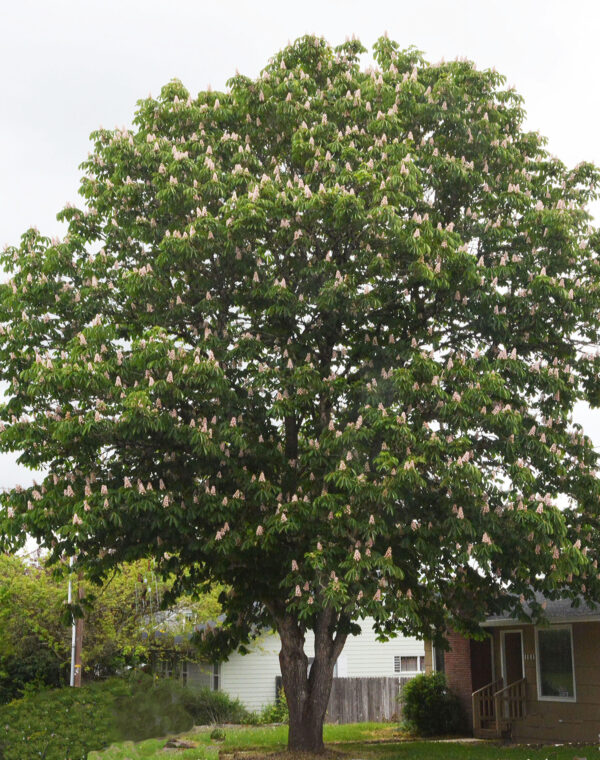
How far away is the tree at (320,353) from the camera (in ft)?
55.6

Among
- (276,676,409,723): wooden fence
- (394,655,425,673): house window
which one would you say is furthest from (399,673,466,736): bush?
(394,655,425,673): house window

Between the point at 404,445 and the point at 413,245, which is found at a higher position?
the point at 413,245

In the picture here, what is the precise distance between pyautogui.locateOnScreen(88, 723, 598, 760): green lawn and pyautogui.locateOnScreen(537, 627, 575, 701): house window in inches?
73.9

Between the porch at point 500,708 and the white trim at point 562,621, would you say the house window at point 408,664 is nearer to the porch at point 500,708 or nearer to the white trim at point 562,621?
the porch at point 500,708

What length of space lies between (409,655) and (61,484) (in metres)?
23.7

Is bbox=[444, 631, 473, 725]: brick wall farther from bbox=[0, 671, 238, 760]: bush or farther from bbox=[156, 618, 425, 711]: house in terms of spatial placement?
bbox=[0, 671, 238, 760]: bush

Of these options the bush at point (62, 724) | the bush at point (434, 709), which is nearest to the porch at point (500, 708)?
the bush at point (434, 709)

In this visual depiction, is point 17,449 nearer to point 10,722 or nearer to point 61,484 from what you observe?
point 61,484

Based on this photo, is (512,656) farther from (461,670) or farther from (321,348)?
(321,348)

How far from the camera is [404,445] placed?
54.6ft

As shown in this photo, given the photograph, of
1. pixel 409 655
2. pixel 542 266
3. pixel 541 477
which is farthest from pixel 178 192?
pixel 409 655

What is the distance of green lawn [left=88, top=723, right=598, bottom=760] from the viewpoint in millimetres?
20547

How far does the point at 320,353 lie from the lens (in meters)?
19.7

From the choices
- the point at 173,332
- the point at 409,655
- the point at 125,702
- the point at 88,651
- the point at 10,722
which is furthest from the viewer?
the point at 409,655
